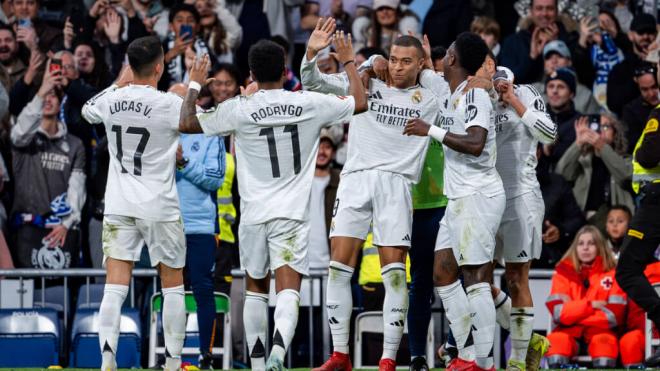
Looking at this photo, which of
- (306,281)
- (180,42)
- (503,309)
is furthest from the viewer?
(180,42)

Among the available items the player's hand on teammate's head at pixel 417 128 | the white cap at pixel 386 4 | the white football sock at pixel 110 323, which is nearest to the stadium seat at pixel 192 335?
the white football sock at pixel 110 323

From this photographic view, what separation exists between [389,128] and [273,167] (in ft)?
4.02

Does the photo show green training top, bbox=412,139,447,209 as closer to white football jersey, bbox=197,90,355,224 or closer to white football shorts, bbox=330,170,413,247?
white football shorts, bbox=330,170,413,247

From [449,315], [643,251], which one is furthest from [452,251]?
[643,251]

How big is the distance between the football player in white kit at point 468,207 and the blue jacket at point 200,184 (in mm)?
2528

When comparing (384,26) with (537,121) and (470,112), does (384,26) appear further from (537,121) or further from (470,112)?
(470,112)

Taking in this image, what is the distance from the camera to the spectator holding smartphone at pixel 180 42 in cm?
1614

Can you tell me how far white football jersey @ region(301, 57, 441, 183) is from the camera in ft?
36.3

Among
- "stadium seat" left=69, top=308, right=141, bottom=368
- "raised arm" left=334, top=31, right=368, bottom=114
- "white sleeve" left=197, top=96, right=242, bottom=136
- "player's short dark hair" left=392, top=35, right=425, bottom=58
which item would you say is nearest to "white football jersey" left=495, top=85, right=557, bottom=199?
"player's short dark hair" left=392, top=35, right=425, bottom=58

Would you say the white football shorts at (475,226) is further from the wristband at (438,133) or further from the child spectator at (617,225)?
the child spectator at (617,225)

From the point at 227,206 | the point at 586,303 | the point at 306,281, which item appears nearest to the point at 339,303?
the point at 306,281

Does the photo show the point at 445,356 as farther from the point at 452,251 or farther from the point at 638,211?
the point at 638,211

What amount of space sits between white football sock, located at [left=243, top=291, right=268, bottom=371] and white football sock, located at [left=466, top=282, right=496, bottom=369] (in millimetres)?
1517

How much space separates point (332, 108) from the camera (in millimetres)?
10312
